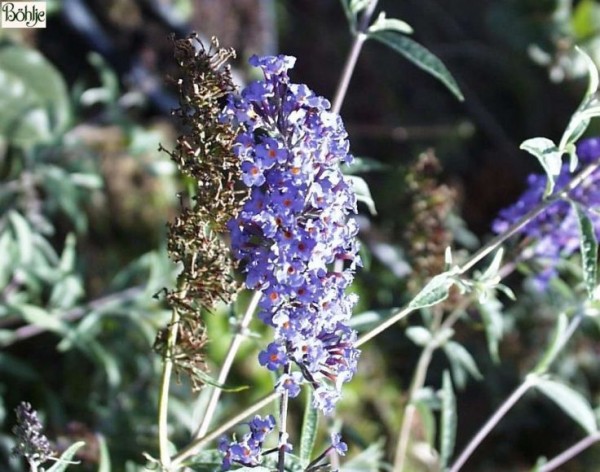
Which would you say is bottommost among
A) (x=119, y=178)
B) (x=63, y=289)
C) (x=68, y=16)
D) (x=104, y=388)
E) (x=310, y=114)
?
(x=104, y=388)

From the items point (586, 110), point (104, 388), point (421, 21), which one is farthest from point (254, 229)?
point (421, 21)

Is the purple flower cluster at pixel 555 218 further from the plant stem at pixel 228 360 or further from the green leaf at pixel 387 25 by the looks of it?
the plant stem at pixel 228 360

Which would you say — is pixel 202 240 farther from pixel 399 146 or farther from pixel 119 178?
pixel 399 146

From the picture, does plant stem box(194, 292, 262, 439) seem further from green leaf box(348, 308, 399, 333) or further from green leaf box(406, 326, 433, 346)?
green leaf box(406, 326, 433, 346)

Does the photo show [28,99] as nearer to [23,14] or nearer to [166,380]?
[23,14]

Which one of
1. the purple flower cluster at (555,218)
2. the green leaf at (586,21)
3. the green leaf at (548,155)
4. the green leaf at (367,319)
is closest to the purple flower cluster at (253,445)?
the green leaf at (367,319)

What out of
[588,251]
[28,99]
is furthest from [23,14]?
[588,251]

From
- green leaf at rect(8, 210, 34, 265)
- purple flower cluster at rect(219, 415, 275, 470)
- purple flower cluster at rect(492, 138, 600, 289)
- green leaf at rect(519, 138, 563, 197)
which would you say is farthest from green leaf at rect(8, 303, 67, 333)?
green leaf at rect(519, 138, 563, 197)
